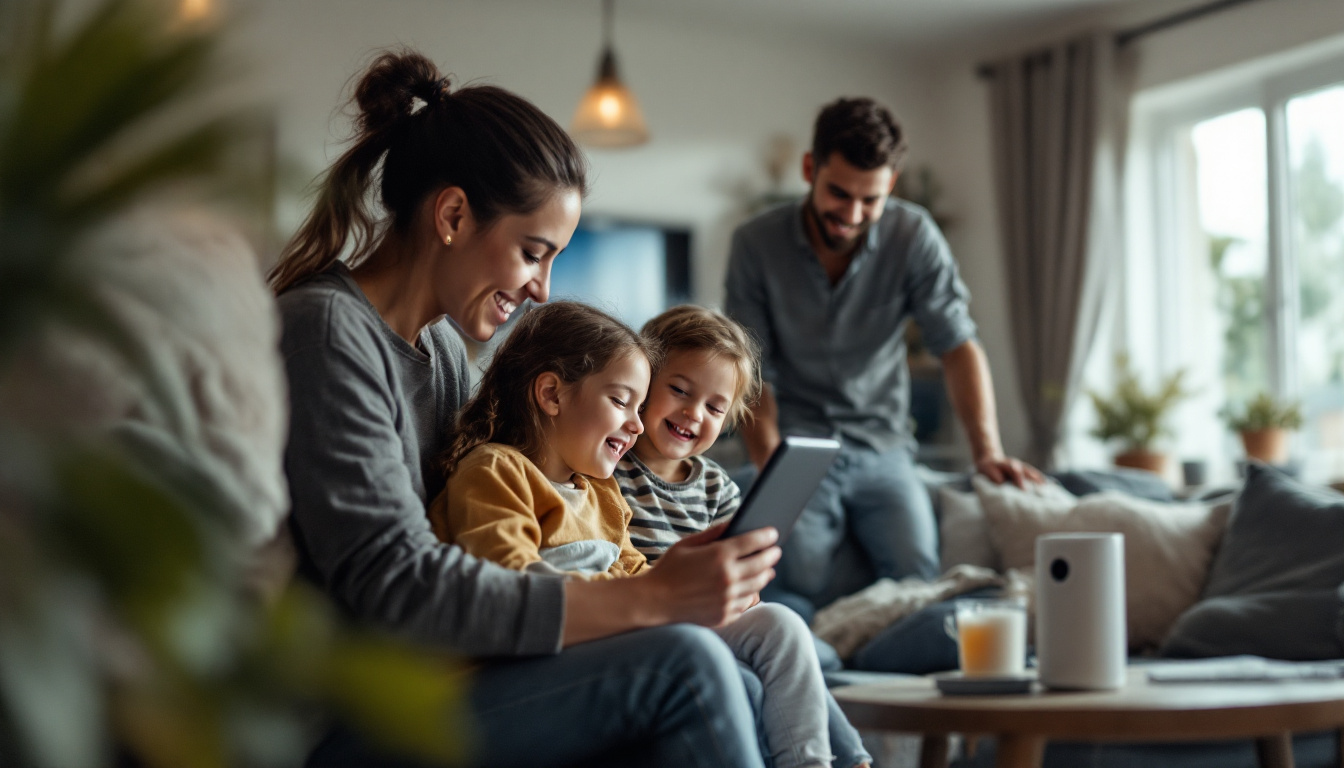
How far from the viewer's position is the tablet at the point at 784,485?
3.89 ft

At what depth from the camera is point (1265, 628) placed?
2.34m

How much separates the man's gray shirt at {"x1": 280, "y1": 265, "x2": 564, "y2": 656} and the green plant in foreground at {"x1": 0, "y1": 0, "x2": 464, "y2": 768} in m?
0.64

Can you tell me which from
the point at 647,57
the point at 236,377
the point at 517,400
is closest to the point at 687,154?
the point at 647,57

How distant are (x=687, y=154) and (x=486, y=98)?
401 cm

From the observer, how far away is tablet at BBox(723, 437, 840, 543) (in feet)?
3.89

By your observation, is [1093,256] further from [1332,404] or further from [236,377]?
[236,377]

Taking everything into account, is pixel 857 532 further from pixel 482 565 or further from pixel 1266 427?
pixel 1266 427

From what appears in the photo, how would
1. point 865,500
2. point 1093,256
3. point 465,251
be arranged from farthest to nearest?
point 1093,256
point 865,500
point 465,251

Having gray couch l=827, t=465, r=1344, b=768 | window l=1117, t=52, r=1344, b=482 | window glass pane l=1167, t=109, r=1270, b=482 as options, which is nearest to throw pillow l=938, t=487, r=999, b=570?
gray couch l=827, t=465, r=1344, b=768

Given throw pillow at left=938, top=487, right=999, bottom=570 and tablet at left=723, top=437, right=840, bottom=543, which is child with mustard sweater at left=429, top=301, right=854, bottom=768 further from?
throw pillow at left=938, top=487, right=999, bottom=570

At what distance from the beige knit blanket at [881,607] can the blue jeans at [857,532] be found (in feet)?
0.51

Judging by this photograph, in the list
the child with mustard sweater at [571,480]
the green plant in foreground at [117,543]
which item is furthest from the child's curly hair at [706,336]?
the green plant in foreground at [117,543]

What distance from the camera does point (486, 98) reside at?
1.34 metres

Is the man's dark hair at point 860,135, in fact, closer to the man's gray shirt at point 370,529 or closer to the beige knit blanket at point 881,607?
the beige knit blanket at point 881,607
